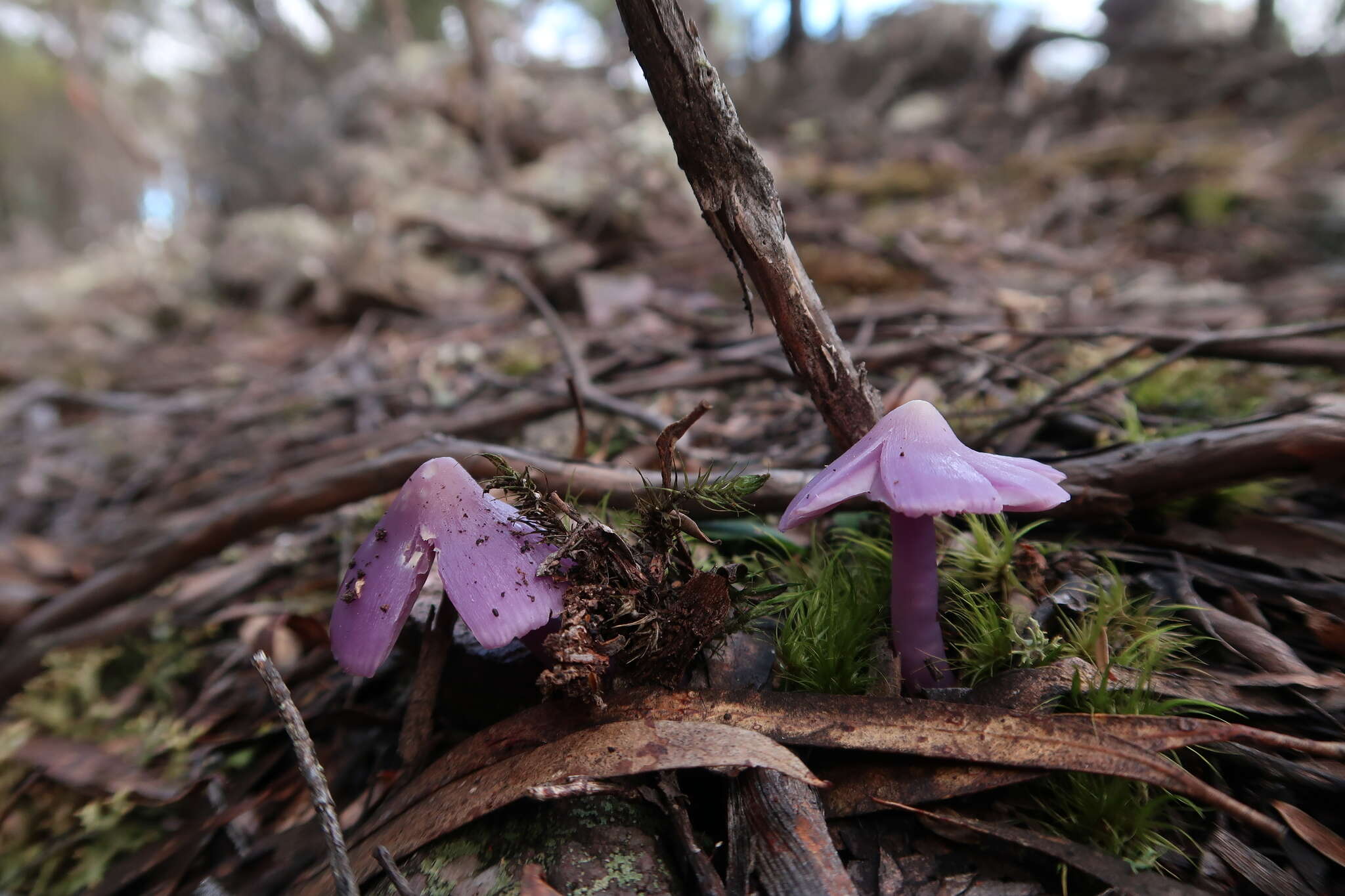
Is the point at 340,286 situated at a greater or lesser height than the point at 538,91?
lesser

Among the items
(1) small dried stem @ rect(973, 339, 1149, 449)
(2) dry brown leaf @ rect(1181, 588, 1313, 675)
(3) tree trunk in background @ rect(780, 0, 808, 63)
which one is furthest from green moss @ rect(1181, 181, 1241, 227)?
(3) tree trunk in background @ rect(780, 0, 808, 63)

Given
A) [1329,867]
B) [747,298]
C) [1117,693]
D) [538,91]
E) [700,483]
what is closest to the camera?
[1329,867]

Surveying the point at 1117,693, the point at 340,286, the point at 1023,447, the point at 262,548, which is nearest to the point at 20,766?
the point at 262,548

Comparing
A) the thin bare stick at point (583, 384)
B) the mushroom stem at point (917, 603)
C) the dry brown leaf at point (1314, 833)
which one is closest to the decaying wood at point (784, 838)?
the mushroom stem at point (917, 603)

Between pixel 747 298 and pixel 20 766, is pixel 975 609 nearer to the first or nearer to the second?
pixel 747 298

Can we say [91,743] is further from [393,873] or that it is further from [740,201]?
[740,201]

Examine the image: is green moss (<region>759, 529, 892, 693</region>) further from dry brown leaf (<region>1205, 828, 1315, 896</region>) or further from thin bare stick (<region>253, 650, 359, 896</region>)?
thin bare stick (<region>253, 650, 359, 896</region>)
